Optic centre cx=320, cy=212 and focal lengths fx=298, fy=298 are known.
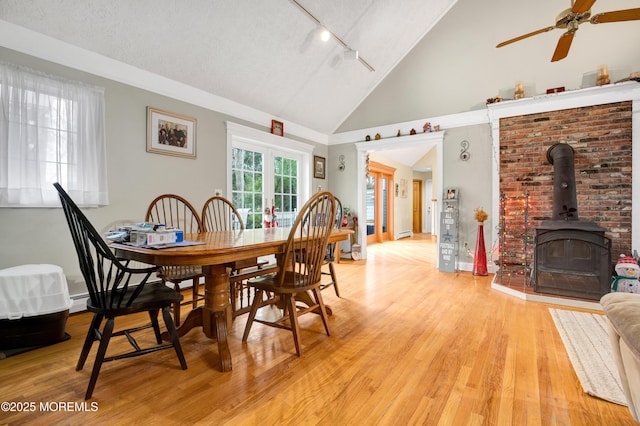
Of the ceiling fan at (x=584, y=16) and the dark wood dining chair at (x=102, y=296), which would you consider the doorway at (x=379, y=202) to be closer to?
the ceiling fan at (x=584, y=16)

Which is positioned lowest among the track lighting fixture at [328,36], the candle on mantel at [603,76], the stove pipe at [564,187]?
the stove pipe at [564,187]

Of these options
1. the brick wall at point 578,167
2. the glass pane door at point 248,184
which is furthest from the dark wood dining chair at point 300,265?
the brick wall at point 578,167

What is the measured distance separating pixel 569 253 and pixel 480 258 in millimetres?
1182

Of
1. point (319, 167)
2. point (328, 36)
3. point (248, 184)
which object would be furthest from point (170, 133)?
point (319, 167)

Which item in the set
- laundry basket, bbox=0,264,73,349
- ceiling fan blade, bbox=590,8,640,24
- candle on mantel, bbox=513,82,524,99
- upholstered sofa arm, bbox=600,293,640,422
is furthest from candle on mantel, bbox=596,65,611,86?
laundry basket, bbox=0,264,73,349

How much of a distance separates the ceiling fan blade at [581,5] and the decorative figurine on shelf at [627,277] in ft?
7.86

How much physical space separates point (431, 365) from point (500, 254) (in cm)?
282

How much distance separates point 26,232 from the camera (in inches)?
94.3

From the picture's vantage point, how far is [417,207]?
34.9ft

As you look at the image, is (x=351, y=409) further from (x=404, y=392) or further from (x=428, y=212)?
(x=428, y=212)

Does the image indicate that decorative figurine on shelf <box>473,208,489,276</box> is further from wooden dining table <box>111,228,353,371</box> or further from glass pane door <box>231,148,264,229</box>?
wooden dining table <box>111,228,353,371</box>

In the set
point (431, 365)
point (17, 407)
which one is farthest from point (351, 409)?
point (17, 407)

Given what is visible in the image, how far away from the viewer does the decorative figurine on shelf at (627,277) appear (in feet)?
9.40

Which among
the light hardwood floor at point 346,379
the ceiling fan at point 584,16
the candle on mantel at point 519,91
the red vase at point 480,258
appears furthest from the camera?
the red vase at point 480,258
